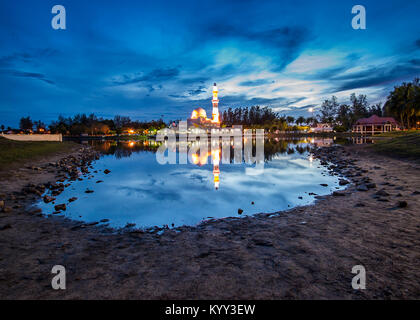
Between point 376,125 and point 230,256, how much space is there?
94863mm

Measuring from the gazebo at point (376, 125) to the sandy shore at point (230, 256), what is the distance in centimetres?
8715

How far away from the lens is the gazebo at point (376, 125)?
75650 mm

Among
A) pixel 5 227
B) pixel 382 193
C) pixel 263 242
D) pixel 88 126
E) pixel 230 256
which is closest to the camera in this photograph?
pixel 230 256

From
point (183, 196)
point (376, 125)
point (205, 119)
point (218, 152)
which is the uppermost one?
point (205, 119)

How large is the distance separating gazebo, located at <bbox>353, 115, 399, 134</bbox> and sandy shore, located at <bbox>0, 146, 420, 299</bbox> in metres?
87.2

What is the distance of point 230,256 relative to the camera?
456 cm

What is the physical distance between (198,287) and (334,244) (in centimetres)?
322

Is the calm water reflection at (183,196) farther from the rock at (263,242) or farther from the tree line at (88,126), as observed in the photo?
the tree line at (88,126)

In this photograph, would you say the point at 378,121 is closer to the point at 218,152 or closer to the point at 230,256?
the point at 218,152

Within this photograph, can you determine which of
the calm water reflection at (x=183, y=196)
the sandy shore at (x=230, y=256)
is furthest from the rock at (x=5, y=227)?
the calm water reflection at (x=183, y=196)

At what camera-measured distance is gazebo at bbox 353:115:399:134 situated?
75.7m

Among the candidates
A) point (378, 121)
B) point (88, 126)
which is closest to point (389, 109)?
point (378, 121)

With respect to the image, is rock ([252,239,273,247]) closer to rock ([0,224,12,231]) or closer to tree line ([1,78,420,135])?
rock ([0,224,12,231])

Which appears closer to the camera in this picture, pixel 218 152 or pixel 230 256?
pixel 230 256
